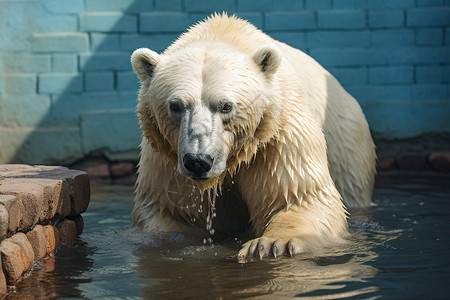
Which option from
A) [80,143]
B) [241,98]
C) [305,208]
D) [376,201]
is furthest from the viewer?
[80,143]

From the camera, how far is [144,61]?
152 inches

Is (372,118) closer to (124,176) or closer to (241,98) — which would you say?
(124,176)

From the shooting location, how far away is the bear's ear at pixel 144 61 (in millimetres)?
3807

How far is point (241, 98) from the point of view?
3609mm

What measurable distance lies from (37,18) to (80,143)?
1446 mm

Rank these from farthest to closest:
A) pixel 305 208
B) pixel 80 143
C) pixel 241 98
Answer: pixel 80 143, pixel 305 208, pixel 241 98

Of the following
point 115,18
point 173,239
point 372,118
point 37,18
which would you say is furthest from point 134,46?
point 173,239

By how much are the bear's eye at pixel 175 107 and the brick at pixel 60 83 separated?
169 inches

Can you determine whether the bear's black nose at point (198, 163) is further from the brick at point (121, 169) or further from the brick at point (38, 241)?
the brick at point (121, 169)

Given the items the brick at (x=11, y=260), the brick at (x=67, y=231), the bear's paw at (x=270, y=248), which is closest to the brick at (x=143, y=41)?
the brick at (x=67, y=231)

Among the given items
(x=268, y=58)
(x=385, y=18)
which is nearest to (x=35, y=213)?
(x=268, y=58)

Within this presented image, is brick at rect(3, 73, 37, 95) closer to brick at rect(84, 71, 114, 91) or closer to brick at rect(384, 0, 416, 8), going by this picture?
brick at rect(84, 71, 114, 91)

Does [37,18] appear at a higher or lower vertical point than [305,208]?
higher

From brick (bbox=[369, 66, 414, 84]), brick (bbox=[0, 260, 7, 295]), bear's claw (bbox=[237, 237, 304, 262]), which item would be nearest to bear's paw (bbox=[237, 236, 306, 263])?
bear's claw (bbox=[237, 237, 304, 262])
